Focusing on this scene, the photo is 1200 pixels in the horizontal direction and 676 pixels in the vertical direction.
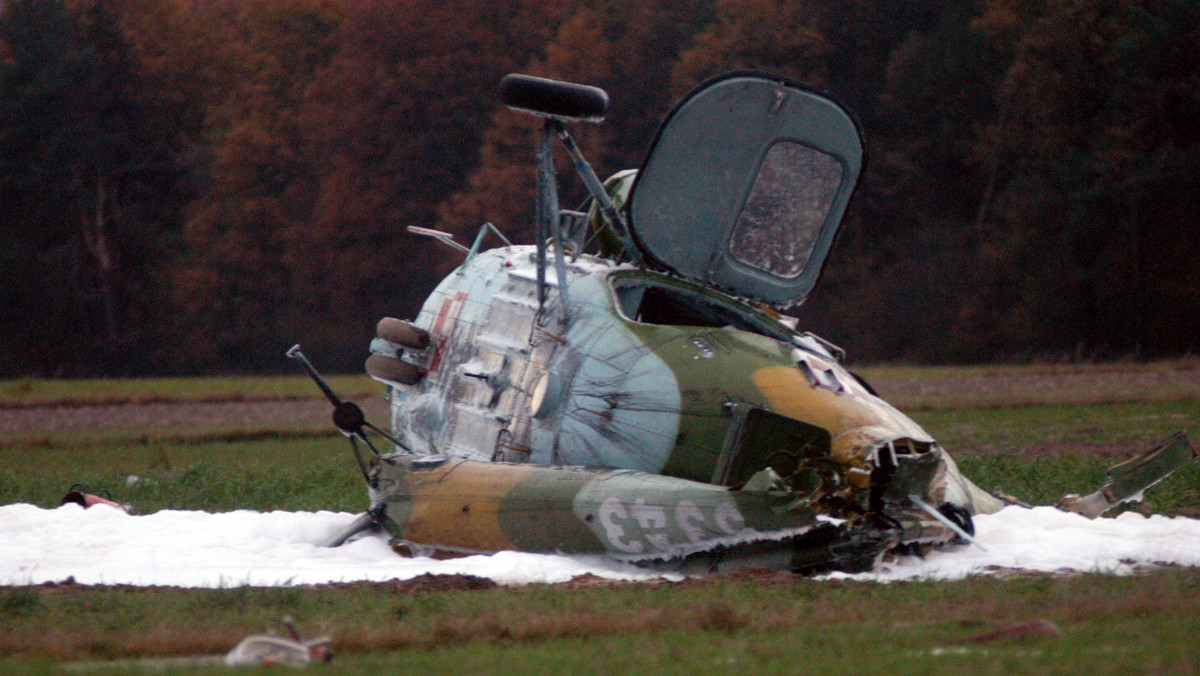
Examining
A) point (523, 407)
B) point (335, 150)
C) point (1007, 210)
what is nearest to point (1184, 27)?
point (1007, 210)

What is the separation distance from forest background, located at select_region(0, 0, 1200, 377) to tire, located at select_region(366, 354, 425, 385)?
1302 inches

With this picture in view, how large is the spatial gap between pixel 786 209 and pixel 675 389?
246 centimetres

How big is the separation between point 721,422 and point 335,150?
58.0 meters

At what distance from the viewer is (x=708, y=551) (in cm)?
1029

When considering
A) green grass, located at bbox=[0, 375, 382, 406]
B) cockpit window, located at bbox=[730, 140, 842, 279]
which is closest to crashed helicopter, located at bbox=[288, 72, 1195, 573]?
cockpit window, located at bbox=[730, 140, 842, 279]

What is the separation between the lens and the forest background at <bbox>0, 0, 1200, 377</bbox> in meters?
48.3

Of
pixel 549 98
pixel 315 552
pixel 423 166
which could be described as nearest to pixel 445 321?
pixel 549 98

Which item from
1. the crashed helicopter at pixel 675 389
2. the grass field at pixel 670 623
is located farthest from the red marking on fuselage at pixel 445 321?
the grass field at pixel 670 623

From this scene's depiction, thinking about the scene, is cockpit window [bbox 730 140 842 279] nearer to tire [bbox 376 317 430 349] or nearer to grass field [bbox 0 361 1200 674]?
tire [bbox 376 317 430 349]

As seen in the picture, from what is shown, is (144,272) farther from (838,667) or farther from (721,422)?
(838,667)

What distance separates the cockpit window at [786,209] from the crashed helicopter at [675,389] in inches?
0.7

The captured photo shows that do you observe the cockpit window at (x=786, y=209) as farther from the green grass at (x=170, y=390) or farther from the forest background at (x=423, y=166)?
the forest background at (x=423, y=166)

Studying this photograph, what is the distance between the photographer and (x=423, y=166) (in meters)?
64.8

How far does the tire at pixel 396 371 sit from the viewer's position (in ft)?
47.0
